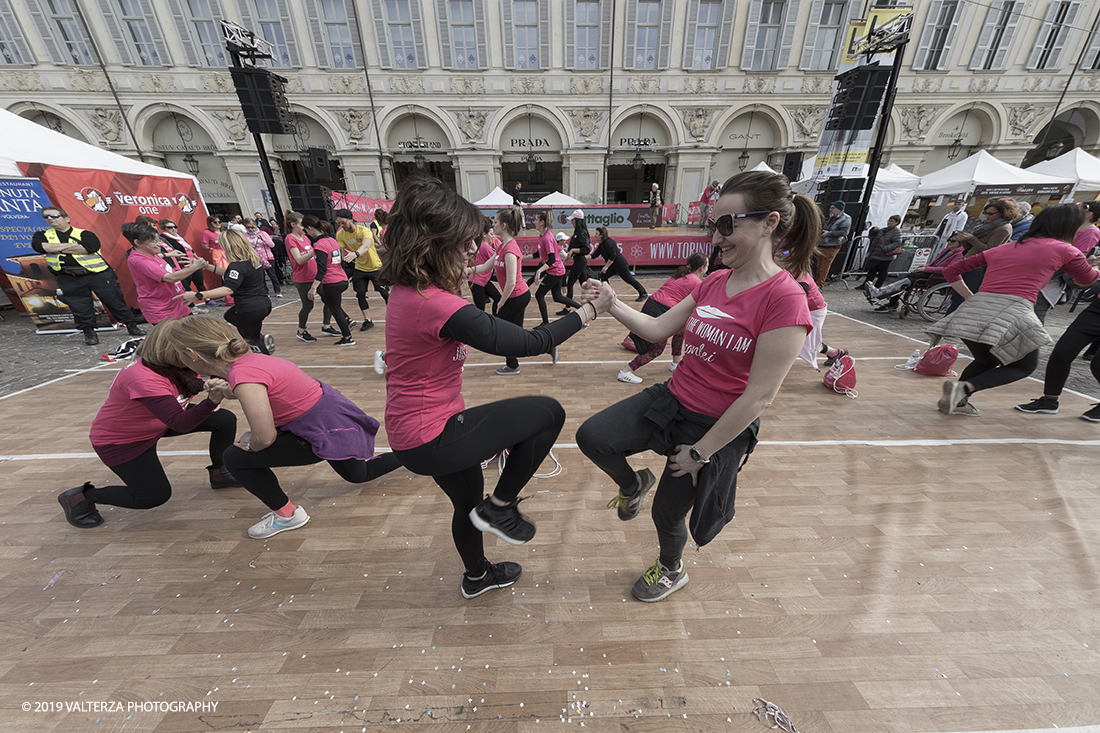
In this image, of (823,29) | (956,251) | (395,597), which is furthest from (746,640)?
(823,29)

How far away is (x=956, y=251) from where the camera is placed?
20.2 feet

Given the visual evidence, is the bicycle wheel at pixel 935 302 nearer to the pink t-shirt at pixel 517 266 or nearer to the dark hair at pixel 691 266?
the dark hair at pixel 691 266

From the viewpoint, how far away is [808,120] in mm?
19547

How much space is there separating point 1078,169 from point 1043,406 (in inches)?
628

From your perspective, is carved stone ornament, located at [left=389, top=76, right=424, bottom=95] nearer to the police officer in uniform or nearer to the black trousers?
the police officer in uniform

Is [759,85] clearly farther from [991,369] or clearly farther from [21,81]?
[21,81]

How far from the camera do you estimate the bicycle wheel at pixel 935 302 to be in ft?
22.1

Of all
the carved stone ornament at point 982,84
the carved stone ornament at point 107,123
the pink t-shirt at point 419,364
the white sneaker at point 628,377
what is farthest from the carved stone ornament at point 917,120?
the carved stone ornament at point 107,123

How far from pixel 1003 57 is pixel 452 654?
3235cm

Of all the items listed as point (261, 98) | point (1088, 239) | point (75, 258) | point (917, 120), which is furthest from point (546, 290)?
point (917, 120)

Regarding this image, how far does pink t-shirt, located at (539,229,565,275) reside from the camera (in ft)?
18.6

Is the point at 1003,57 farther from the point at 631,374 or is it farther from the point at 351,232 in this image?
the point at 351,232

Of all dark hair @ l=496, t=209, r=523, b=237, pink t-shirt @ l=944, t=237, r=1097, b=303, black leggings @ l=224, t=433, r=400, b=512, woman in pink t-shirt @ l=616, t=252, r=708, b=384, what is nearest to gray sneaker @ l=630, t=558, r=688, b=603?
black leggings @ l=224, t=433, r=400, b=512

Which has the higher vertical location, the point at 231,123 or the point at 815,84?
the point at 815,84
